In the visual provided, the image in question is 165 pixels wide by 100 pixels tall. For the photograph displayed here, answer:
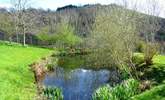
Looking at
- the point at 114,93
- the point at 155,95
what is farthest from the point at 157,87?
the point at 114,93

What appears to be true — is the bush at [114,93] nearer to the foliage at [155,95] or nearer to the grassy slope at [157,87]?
the grassy slope at [157,87]

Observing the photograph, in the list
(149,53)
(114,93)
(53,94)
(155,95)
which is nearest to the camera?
(155,95)

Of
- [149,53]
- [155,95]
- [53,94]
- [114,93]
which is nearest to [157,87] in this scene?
[155,95]

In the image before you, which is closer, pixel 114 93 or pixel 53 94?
pixel 114 93

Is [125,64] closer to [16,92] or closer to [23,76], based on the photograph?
[23,76]

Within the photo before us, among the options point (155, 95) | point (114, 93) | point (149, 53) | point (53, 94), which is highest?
point (155, 95)

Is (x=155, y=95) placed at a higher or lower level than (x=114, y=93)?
higher

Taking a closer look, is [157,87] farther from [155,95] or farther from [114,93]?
[114,93]

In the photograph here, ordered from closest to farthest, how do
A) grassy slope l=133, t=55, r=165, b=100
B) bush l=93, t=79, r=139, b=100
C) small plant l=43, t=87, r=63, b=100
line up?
grassy slope l=133, t=55, r=165, b=100 → bush l=93, t=79, r=139, b=100 → small plant l=43, t=87, r=63, b=100

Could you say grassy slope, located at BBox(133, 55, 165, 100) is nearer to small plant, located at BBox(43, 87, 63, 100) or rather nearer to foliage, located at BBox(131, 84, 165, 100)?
foliage, located at BBox(131, 84, 165, 100)

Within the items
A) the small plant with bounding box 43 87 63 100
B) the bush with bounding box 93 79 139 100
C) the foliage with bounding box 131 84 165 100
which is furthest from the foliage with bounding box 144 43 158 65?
the foliage with bounding box 131 84 165 100

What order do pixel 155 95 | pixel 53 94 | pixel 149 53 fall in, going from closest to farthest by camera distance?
pixel 155 95 → pixel 53 94 → pixel 149 53

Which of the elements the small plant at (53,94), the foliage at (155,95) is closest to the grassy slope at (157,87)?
the foliage at (155,95)

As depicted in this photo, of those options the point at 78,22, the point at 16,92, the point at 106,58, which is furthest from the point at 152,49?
the point at 78,22
